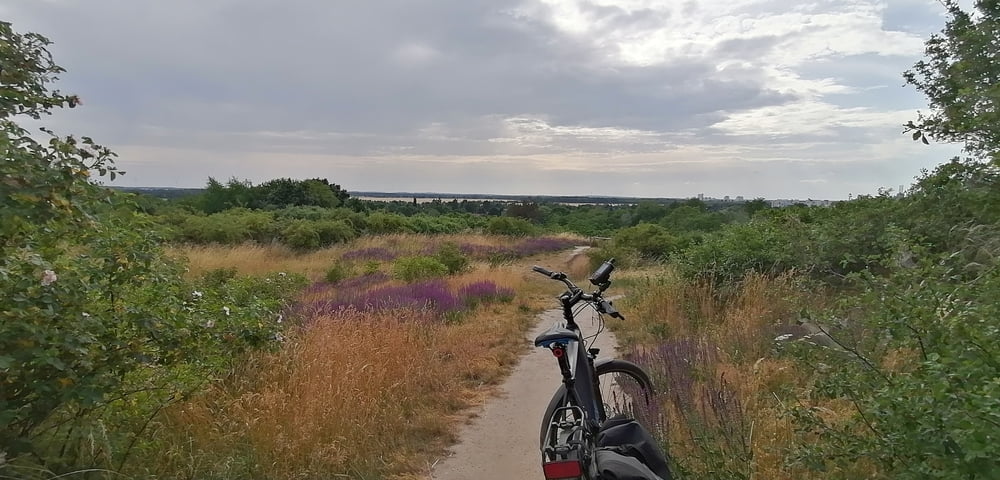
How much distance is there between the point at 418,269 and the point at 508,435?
830 cm

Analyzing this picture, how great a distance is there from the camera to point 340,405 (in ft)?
13.3

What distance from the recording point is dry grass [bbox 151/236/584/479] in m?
3.43

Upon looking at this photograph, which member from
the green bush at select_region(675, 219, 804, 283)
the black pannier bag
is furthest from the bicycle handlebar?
the green bush at select_region(675, 219, 804, 283)

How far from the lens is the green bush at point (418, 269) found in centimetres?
1208

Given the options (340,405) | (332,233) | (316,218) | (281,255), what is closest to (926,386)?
(340,405)

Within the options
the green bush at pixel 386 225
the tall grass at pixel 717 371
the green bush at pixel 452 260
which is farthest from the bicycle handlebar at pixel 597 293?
the green bush at pixel 386 225

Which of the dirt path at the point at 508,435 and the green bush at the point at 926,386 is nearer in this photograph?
the green bush at the point at 926,386

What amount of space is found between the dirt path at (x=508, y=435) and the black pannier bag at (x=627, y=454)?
71.2 inches

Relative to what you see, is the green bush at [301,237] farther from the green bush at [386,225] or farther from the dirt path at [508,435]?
the dirt path at [508,435]

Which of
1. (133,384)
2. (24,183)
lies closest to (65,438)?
(133,384)

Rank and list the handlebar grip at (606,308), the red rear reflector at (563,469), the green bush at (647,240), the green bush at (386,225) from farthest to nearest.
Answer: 1. the green bush at (386,225)
2. the green bush at (647,240)
3. the handlebar grip at (606,308)
4. the red rear reflector at (563,469)

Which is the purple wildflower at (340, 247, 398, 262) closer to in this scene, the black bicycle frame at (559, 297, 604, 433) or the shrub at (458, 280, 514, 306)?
the shrub at (458, 280, 514, 306)

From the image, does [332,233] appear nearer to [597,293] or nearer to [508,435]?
[508,435]

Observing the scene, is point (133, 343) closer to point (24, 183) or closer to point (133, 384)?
point (133, 384)
